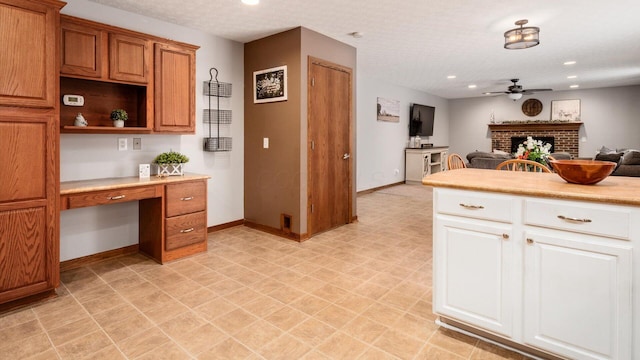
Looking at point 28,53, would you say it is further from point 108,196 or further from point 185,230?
point 185,230

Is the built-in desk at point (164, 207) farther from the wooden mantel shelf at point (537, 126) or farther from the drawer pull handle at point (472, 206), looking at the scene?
the wooden mantel shelf at point (537, 126)

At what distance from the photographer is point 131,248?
3.60m

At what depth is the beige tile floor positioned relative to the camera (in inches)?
76.9

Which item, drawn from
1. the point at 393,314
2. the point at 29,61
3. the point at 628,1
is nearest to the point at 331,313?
the point at 393,314

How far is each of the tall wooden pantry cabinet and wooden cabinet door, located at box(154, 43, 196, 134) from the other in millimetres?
971

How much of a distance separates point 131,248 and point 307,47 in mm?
2844

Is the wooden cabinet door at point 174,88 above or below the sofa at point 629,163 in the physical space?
above

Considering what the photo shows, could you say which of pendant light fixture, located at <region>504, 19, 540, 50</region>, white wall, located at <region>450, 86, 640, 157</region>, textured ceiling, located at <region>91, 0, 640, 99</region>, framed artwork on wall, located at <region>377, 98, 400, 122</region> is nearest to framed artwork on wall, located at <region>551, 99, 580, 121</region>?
white wall, located at <region>450, 86, 640, 157</region>

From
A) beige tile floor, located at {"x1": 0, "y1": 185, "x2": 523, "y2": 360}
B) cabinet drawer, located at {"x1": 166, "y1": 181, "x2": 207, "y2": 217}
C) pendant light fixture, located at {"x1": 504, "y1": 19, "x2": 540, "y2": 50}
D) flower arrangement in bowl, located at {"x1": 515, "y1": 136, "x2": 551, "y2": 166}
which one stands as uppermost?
pendant light fixture, located at {"x1": 504, "y1": 19, "x2": 540, "y2": 50}

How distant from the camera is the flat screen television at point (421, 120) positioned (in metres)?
8.85

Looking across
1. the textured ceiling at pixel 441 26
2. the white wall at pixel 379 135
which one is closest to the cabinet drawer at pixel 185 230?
the textured ceiling at pixel 441 26

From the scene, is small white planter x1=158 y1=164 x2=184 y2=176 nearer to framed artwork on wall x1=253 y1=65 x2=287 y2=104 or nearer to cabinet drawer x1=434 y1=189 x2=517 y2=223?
framed artwork on wall x1=253 y1=65 x2=287 y2=104

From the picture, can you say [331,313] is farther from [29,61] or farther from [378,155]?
[378,155]

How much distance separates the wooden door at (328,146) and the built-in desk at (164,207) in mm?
1249
